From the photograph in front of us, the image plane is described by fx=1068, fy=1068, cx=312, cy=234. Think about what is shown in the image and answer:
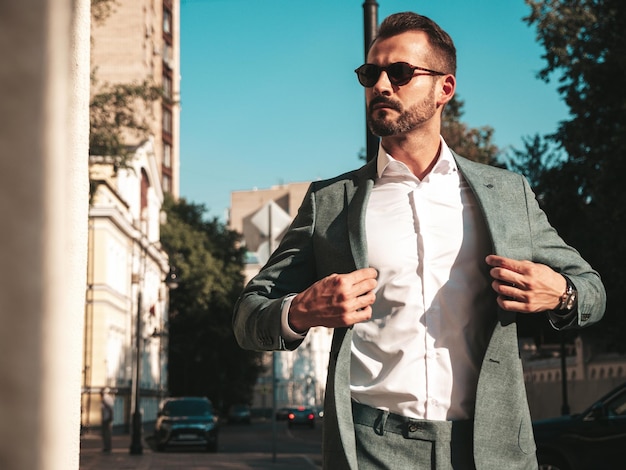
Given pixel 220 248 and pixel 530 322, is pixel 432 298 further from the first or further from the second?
pixel 220 248

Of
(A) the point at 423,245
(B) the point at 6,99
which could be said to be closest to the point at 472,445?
(A) the point at 423,245

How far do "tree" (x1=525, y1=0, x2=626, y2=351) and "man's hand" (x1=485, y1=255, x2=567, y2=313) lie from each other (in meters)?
21.4

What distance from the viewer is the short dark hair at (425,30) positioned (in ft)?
8.87

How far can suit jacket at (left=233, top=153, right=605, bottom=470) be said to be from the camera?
2.31 m

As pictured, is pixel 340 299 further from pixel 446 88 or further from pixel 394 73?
pixel 446 88

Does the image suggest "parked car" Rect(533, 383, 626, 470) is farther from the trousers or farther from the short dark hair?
the trousers

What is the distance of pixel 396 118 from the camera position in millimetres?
2625

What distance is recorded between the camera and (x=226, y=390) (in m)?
75.2

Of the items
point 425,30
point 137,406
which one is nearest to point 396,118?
point 425,30

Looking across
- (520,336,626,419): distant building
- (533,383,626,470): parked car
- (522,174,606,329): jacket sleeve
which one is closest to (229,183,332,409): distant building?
(520,336,626,419): distant building

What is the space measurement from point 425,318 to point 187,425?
32320mm

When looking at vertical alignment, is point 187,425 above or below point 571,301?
below

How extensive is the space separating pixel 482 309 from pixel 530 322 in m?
0.18

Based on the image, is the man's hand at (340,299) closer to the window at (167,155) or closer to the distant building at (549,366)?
the distant building at (549,366)
